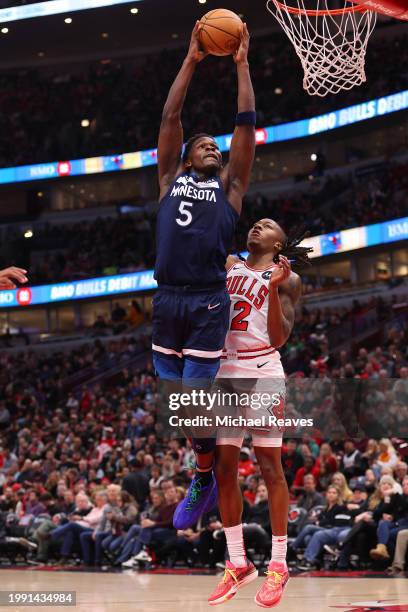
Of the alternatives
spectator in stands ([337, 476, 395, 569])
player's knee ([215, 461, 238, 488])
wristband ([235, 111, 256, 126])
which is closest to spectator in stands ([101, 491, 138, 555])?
spectator in stands ([337, 476, 395, 569])

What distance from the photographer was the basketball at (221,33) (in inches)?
253

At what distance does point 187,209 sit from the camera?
20.6 ft

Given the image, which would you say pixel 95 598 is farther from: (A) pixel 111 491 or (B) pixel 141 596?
(A) pixel 111 491

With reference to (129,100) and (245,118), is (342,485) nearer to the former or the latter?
(245,118)

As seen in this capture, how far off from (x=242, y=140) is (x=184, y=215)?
2.18ft

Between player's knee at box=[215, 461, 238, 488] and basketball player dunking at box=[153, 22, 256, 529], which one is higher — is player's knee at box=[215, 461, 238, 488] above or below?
below

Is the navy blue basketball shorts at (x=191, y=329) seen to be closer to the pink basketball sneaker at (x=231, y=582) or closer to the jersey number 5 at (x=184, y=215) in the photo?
the jersey number 5 at (x=184, y=215)

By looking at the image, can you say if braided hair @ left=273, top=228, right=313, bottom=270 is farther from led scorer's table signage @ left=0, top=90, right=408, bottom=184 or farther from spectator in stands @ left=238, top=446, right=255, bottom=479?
led scorer's table signage @ left=0, top=90, right=408, bottom=184

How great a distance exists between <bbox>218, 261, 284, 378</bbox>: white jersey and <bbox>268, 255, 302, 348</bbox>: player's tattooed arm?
14 cm

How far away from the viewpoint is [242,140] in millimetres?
6445

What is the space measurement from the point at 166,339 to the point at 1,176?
3201cm

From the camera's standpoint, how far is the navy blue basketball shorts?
6.25 meters

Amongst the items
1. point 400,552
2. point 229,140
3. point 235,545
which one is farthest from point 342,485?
point 229,140

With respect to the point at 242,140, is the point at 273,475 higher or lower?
lower
